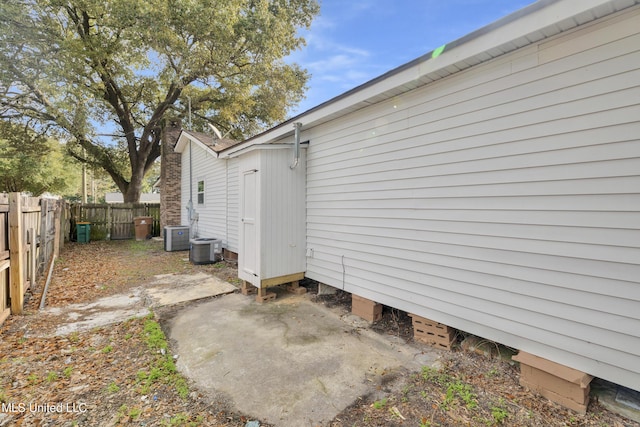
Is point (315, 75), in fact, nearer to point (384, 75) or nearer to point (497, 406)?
point (384, 75)

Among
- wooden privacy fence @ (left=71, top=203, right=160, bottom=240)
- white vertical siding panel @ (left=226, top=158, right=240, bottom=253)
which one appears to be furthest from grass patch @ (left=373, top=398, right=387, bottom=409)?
wooden privacy fence @ (left=71, top=203, right=160, bottom=240)

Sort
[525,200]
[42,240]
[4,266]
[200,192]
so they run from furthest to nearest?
[200,192] → [42,240] → [4,266] → [525,200]

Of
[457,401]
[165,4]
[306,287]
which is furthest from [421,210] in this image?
[165,4]

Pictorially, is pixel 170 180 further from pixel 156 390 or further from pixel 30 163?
pixel 30 163

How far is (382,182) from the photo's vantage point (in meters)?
3.81

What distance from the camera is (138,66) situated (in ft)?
44.8

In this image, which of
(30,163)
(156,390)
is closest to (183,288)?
(156,390)

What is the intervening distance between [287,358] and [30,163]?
21.7 meters

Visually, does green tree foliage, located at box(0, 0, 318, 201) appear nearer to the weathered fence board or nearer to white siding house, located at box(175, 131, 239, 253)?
white siding house, located at box(175, 131, 239, 253)

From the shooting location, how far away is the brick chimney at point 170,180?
1127 cm

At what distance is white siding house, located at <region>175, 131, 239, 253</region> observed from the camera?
26.0 feet

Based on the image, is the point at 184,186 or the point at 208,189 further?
the point at 184,186

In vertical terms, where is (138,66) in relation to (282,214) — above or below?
above

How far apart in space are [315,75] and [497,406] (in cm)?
1627
